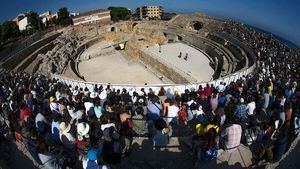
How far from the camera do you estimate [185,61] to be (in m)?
36.1

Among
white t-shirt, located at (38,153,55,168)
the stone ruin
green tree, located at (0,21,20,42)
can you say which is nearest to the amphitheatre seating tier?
the stone ruin

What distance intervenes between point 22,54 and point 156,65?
1528 cm

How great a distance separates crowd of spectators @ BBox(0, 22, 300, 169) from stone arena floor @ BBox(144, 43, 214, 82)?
1373 centimetres

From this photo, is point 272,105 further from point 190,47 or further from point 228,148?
point 190,47

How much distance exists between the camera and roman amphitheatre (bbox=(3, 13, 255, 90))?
32875mm

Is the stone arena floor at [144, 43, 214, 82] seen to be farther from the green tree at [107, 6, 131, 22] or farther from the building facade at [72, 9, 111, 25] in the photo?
the green tree at [107, 6, 131, 22]

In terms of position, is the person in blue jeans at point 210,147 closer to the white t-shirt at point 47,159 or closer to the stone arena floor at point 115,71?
the white t-shirt at point 47,159

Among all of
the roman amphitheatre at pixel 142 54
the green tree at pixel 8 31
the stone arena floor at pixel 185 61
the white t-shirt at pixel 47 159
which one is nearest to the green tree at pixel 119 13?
the green tree at pixel 8 31

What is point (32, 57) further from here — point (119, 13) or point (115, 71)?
point (119, 13)

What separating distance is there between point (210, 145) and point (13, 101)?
1050 centimetres

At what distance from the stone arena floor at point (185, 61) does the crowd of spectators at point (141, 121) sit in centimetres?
1373

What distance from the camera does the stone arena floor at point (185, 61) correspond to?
32469 millimetres

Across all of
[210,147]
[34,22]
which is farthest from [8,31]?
[210,147]

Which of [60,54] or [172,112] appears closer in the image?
[172,112]
